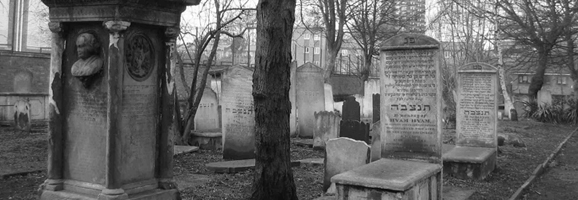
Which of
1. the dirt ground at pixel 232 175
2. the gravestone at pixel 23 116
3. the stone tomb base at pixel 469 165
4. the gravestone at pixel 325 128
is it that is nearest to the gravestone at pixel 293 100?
the dirt ground at pixel 232 175

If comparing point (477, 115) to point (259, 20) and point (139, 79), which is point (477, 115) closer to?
point (259, 20)

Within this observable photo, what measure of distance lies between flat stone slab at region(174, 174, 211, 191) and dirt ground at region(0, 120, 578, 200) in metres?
0.02

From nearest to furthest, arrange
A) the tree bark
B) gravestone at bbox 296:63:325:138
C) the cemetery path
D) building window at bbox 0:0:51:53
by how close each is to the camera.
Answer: the tree bark < the cemetery path < gravestone at bbox 296:63:325:138 < building window at bbox 0:0:51:53

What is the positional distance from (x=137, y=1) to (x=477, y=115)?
336 inches

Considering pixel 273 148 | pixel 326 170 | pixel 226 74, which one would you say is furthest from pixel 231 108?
pixel 273 148

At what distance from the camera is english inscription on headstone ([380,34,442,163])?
6.84 meters

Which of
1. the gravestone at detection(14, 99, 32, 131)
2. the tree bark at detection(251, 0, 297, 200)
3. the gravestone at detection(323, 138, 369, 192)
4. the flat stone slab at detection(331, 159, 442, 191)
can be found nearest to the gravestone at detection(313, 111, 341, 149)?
the gravestone at detection(323, 138, 369, 192)

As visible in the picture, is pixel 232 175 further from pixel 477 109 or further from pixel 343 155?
pixel 477 109

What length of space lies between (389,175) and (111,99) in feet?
10.5

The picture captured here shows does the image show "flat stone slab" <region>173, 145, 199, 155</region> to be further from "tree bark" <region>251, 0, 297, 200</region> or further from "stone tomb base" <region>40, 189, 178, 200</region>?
"stone tomb base" <region>40, 189, 178, 200</region>

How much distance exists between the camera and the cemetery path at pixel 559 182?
8227mm

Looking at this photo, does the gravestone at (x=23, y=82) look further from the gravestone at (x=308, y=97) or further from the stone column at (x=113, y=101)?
the stone column at (x=113, y=101)

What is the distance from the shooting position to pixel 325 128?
12.7 metres

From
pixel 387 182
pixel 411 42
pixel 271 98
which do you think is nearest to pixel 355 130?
pixel 411 42
